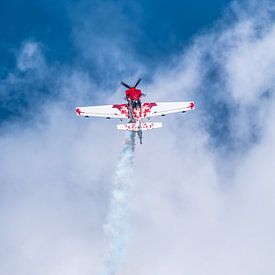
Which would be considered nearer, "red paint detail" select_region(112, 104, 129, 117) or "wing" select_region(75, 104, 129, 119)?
"red paint detail" select_region(112, 104, 129, 117)

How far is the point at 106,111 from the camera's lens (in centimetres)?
14625

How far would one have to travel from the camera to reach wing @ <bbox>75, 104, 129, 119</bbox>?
5694 inches

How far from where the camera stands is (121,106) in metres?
146

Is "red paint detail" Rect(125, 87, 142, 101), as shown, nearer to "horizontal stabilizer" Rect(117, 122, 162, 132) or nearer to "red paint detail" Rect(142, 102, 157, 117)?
"red paint detail" Rect(142, 102, 157, 117)

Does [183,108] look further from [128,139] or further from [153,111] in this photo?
[128,139]

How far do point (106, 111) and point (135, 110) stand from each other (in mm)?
9712

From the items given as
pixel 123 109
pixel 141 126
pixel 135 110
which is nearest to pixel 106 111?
pixel 123 109

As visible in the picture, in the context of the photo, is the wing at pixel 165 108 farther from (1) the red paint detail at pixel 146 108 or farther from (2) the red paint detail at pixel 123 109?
(2) the red paint detail at pixel 123 109

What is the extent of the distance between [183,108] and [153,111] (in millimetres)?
8085

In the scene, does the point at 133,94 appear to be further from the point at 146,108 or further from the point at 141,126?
the point at 141,126

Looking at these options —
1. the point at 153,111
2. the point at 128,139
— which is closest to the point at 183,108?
the point at 153,111

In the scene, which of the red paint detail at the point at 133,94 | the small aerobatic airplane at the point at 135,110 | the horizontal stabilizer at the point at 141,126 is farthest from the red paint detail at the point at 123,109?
the horizontal stabilizer at the point at 141,126

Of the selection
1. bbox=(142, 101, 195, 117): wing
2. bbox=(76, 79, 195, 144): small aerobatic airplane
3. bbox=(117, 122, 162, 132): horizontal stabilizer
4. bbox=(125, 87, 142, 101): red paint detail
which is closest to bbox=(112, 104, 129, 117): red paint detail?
bbox=(76, 79, 195, 144): small aerobatic airplane

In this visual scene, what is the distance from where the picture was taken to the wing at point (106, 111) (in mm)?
144625
